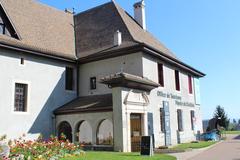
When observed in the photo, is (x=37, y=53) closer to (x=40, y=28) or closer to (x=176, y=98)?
(x=40, y=28)

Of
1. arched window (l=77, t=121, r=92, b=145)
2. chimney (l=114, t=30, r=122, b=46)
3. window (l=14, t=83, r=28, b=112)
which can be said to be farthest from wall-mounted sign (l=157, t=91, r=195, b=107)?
window (l=14, t=83, r=28, b=112)

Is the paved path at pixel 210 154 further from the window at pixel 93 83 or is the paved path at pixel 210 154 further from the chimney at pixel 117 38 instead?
the chimney at pixel 117 38

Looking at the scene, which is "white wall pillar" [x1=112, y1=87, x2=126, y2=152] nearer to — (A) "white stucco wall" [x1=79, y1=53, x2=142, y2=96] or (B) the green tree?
(A) "white stucco wall" [x1=79, y1=53, x2=142, y2=96]

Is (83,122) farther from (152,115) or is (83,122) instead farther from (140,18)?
(140,18)

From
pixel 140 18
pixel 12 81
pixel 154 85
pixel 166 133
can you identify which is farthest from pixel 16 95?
pixel 140 18

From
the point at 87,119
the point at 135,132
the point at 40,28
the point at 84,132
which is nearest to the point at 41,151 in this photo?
the point at 87,119

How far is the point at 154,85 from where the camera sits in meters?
19.0

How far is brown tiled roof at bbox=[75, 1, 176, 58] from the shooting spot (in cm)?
2192

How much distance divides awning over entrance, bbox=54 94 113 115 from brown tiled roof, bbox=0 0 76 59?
11.7 feet

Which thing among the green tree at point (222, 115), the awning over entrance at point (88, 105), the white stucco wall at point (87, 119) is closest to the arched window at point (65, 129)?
the white stucco wall at point (87, 119)

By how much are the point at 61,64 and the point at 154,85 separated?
715 centimetres

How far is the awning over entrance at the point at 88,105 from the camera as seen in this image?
17.5 metres

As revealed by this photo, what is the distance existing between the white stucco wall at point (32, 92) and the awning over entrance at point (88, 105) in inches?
→ 30.3

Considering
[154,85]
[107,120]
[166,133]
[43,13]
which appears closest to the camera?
[107,120]
